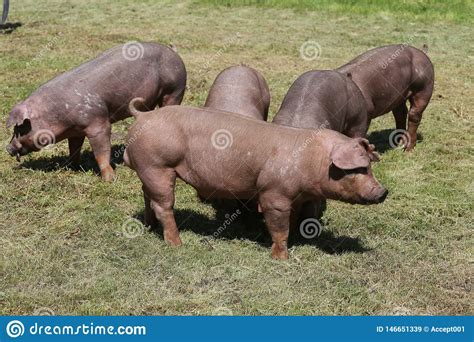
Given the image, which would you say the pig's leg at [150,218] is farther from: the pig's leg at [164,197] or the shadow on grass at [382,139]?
the shadow on grass at [382,139]

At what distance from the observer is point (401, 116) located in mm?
9852

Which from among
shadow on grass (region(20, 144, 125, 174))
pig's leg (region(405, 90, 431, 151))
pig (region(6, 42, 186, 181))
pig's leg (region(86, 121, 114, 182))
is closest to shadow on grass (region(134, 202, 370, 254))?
pig's leg (region(86, 121, 114, 182))

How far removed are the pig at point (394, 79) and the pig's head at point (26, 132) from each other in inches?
157

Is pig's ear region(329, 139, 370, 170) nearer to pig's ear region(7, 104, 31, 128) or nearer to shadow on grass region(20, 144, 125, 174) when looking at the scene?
shadow on grass region(20, 144, 125, 174)

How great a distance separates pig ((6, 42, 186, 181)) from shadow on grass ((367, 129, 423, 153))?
3.43 meters

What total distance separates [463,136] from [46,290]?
6.78 metres

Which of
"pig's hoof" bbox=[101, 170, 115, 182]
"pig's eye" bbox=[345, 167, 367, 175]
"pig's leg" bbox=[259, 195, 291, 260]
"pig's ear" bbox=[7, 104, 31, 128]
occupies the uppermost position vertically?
"pig's eye" bbox=[345, 167, 367, 175]

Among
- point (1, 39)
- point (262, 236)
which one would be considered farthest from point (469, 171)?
point (1, 39)

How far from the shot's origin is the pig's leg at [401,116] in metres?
9.80

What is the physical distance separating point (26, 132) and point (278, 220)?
3.62 meters

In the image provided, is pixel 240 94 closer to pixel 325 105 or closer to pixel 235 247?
pixel 325 105

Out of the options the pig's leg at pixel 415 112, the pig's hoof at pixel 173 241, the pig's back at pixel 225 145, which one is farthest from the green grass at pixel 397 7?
the pig's hoof at pixel 173 241

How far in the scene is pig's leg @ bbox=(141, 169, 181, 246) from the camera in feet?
20.0

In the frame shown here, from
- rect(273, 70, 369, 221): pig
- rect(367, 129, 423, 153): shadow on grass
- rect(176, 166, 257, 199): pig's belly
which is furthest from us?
rect(367, 129, 423, 153): shadow on grass
